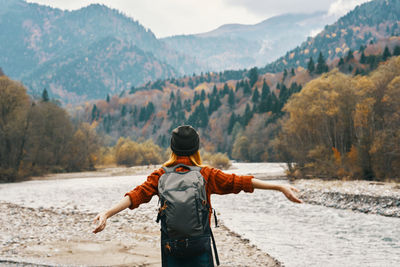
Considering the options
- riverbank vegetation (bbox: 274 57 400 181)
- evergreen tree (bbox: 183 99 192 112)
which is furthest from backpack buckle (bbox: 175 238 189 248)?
evergreen tree (bbox: 183 99 192 112)

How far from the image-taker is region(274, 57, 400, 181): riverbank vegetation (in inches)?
1121

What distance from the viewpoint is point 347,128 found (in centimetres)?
3522

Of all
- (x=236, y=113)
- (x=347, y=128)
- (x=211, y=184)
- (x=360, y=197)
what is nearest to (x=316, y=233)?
(x=360, y=197)

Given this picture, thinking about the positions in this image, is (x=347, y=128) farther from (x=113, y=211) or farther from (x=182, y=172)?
(x=113, y=211)

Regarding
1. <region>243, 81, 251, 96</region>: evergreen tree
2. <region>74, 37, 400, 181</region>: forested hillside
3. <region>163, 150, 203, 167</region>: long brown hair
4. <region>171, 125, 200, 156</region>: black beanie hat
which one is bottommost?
<region>163, 150, 203, 167</region>: long brown hair

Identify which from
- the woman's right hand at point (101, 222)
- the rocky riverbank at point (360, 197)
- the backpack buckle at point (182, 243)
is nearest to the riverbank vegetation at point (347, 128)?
the rocky riverbank at point (360, 197)

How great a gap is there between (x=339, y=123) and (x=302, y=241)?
78.6 ft

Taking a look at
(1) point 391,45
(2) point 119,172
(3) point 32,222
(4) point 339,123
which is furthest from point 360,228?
(1) point 391,45

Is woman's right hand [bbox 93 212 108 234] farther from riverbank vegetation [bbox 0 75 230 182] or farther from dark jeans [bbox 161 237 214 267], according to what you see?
riverbank vegetation [bbox 0 75 230 182]

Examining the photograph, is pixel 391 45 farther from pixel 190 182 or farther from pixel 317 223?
pixel 190 182

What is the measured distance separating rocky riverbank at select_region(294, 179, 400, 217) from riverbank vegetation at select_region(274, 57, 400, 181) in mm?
2699

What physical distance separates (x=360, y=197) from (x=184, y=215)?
22.2 metres

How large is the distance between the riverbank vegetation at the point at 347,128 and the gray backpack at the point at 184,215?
1080 inches

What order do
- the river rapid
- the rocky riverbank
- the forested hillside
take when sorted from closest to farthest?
the river rapid < the rocky riverbank < the forested hillside
